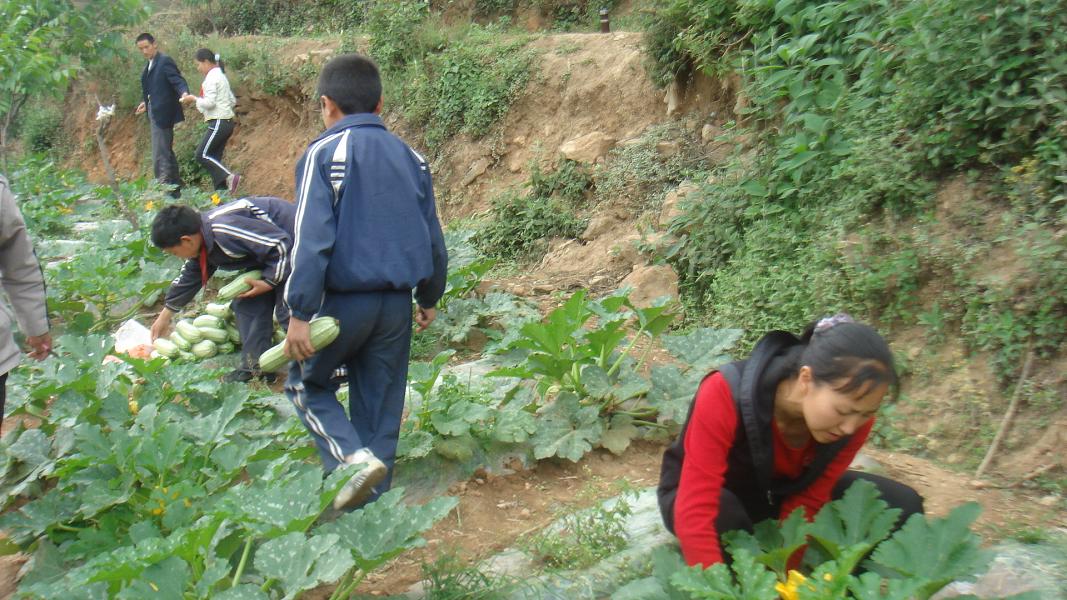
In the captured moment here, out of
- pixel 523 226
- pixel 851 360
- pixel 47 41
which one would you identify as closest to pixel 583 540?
pixel 851 360

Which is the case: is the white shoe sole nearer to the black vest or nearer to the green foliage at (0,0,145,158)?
the black vest

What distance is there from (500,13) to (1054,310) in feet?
40.6

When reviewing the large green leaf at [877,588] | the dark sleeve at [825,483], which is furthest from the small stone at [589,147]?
the large green leaf at [877,588]

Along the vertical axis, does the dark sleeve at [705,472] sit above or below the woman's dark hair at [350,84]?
below

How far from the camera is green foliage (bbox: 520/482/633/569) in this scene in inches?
128

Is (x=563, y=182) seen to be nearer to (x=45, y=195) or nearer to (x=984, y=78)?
(x=984, y=78)

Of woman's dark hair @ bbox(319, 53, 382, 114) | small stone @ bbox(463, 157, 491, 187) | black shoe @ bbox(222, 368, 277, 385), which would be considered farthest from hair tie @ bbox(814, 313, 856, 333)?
small stone @ bbox(463, 157, 491, 187)

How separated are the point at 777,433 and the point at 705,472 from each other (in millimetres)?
251

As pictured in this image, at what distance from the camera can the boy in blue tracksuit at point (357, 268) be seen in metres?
3.33

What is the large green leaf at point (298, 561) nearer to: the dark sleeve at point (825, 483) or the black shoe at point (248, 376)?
the dark sleeve at point (825, 483)

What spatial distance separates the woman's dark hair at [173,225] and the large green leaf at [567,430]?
2.14m

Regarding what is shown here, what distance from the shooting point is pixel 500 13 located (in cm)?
1517

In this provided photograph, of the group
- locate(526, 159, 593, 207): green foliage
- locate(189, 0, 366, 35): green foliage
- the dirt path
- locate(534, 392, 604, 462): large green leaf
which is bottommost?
the dirt path

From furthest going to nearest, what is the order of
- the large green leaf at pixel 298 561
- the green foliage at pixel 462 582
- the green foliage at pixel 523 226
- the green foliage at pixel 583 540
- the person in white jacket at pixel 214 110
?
the person in white jacket at pixel 214 110 → the green foliage at pixel 523 226 → the green foliage at pixel 583 540 → the green foliage at pixel 462 582 → the large green leaf at pixel 298 561
